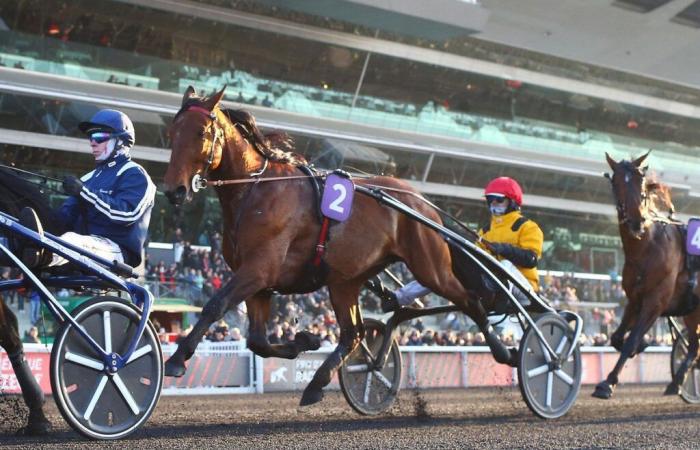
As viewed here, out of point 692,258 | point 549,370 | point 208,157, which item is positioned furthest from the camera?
point 692,258

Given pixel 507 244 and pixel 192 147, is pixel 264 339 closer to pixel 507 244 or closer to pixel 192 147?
pixel 192 147

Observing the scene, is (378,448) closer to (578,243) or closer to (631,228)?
(631,228)

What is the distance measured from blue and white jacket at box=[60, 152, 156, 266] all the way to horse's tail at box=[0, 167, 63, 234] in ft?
0.45

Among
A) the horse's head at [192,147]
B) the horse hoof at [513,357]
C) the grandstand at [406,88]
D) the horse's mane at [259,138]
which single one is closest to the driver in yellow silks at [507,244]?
the horse hoof at [513,357]

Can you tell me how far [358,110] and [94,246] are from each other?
62.6 ft

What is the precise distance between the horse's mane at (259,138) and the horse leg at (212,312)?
108 centimetres

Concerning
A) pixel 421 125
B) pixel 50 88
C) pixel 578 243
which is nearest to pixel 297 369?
pixel 50 88

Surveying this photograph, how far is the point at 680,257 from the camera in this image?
32.1 feet

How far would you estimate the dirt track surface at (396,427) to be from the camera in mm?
5371

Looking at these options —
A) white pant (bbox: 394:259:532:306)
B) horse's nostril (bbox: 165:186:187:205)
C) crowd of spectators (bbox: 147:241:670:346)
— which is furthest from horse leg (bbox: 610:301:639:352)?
horse's nostril (bbox: 165:186:187:205)

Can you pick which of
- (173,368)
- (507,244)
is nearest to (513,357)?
(507,244)

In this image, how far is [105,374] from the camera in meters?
4.96

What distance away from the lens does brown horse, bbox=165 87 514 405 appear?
5938 mm

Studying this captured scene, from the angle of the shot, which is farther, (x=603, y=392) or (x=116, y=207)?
(x=603, y=392)
